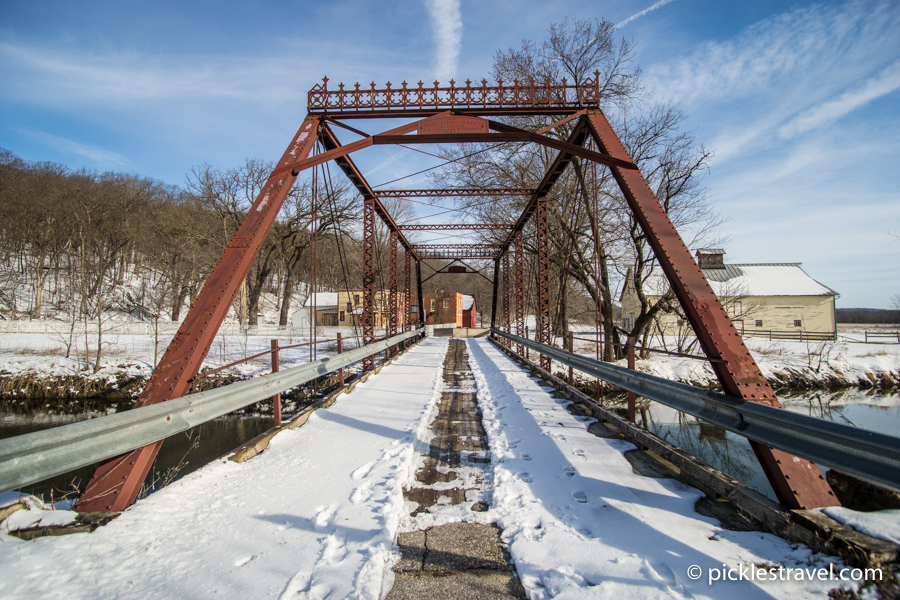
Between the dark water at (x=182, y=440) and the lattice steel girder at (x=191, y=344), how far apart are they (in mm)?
4135

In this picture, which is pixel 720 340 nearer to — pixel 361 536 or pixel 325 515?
pixel 361 536

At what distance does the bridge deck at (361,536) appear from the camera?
1.98 m

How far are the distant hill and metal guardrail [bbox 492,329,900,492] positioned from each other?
3254 inches

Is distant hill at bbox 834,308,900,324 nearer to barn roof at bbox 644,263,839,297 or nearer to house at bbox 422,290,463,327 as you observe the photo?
barn roof at bbox 644,263,839,297

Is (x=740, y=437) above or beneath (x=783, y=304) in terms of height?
beneath

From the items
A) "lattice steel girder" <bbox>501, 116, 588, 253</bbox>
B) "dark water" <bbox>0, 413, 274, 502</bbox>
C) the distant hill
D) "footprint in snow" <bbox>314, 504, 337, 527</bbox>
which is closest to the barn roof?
"lattice steel girder" <bbox>501, 116, 588, 253</bbox>

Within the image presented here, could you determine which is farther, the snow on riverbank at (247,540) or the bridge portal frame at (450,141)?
the bridge portal frame at (450,141)

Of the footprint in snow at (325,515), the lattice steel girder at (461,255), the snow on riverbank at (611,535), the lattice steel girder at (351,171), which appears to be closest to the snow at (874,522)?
the snow on riverbank at (611,535)

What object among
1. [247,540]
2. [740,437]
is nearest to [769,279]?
[740,437]

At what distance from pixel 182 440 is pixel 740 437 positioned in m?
13.4

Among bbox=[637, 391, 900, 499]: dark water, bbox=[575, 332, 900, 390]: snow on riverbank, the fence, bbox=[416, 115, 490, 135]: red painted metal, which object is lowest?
bbox=[637, 391, 900, 499]: dark water

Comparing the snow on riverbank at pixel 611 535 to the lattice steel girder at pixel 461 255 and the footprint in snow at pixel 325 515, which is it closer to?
the footprint in snow at pixel 325 515

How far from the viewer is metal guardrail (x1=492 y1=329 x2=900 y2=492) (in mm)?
1868

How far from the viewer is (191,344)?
3883 millimetres
